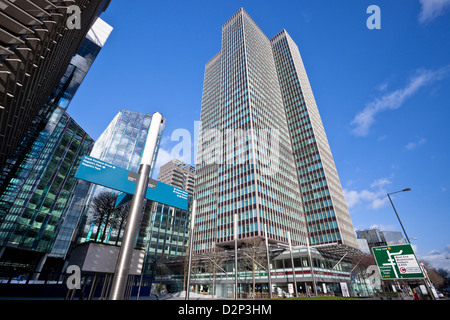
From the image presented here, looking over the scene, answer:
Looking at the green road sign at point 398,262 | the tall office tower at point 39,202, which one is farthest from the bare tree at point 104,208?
the tall office tower at point 39,202

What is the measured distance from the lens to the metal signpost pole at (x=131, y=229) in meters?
7.47

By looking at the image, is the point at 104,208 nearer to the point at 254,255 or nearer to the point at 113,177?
the point at 113,177

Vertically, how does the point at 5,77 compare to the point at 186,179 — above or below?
below

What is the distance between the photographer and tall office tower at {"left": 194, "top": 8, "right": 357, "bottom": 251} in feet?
207

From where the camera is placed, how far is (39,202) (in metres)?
49.6

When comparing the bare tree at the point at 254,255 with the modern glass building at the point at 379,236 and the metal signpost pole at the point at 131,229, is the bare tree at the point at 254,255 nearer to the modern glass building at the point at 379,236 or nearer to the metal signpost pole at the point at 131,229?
the metal signpost pole at the point at 131,229

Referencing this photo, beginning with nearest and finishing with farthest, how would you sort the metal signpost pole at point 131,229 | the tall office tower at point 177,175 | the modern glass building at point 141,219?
the metal signpost pole at point 131,229
the modern glass building at point 141,219
the tall office tower at point 177,175

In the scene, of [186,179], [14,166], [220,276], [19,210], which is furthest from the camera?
[186,179]

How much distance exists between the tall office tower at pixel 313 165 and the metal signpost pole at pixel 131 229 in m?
71.2

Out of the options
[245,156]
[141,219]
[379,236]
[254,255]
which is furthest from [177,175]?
[379,236]

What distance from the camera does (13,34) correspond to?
9.64m

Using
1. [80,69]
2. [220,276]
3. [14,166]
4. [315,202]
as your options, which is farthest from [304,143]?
[14,166]
